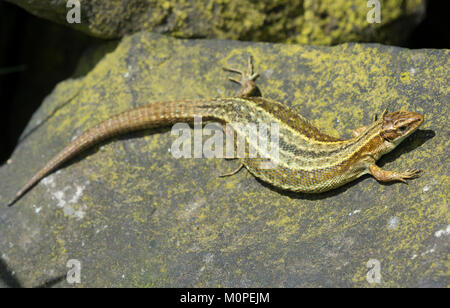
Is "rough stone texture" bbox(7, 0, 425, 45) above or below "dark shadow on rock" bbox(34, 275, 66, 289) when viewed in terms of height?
above

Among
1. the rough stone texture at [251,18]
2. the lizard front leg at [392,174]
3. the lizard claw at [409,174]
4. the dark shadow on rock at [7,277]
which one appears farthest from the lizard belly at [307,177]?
the dark shadow on rock at [7,277]

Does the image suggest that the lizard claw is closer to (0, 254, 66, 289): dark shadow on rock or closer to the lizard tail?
the lizard tail

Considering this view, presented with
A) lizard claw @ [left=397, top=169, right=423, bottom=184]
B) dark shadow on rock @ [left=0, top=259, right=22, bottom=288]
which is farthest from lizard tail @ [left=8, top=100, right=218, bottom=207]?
lizard claw @ [left=397, top=169, right=423, bottom=184]

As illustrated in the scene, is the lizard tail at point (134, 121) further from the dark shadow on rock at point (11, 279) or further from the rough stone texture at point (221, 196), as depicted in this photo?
the dark shadow on rock at point (11, 279)

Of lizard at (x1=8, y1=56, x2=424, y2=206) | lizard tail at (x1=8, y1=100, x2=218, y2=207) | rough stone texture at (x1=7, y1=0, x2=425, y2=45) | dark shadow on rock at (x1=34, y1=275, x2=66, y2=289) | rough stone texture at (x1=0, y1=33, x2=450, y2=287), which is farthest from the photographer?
rough stone texture at (x1=7, y1=0, x2=425, y2=45)

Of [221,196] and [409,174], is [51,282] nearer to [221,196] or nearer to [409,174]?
[221,196]

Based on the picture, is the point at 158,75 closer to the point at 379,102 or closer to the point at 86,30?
the point at 86,30

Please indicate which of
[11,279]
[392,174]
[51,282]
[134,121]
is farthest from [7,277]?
[392,174]
